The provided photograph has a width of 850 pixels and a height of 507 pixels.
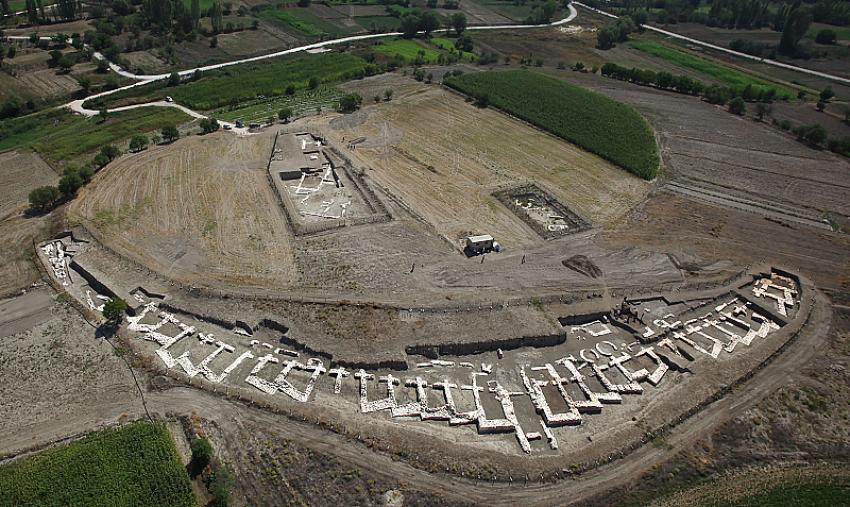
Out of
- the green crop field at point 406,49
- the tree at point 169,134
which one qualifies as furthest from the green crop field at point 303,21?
the tree at point 169,134

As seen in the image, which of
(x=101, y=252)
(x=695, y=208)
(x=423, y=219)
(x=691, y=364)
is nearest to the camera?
(x=691, y=364)

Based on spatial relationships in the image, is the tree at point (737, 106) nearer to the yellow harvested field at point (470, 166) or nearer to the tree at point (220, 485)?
the yellow harvested field at point (470, 166)

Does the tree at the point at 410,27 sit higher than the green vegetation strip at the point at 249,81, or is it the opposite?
the tree at the point at 410,27

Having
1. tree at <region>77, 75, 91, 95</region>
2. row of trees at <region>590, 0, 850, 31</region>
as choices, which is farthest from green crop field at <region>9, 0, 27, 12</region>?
row of trees at <region>590, 0, 850, 31</region>

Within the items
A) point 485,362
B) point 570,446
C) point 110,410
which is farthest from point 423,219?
point 110,410

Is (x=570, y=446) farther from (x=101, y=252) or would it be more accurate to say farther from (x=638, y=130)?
→ (x=638, y=130)

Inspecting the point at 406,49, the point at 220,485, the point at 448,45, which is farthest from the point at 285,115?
the point at 448,45

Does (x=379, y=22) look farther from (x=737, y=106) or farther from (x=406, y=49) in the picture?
A: (x=737, y=106)
